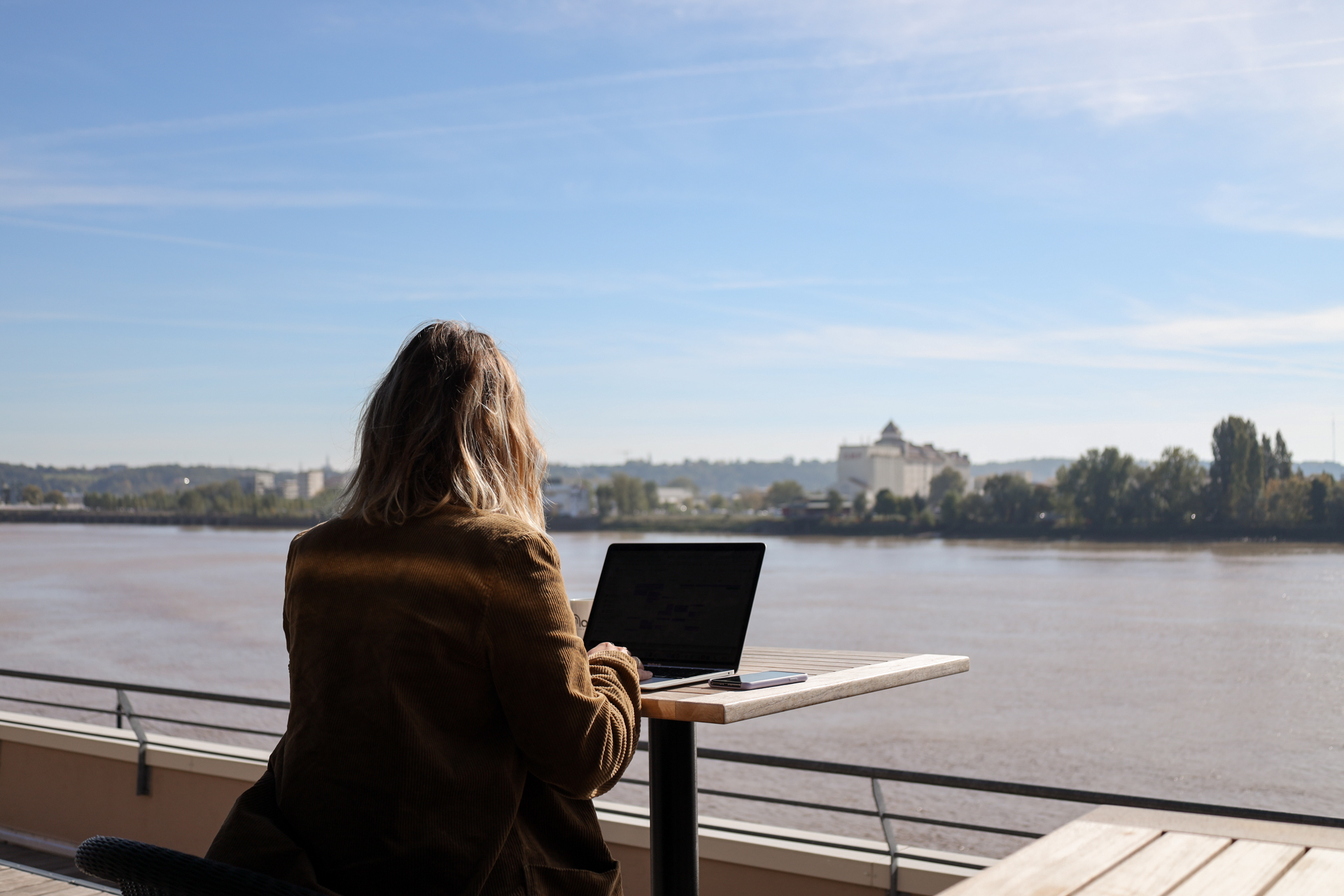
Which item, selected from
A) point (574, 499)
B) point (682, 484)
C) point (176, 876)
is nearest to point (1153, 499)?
point (574, 499)

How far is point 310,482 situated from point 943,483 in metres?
91.6

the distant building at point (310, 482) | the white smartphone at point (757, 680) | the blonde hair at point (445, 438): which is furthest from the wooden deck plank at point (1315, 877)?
the distant building at point (310, 482)

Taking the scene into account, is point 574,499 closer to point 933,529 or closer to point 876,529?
point 876,529

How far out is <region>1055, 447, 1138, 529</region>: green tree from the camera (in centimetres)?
7700

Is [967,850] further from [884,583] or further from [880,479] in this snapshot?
[880,479]

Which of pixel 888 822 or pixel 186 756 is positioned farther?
pixel 186 756

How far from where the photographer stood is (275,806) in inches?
55.7

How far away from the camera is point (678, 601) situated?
2008 millimetres

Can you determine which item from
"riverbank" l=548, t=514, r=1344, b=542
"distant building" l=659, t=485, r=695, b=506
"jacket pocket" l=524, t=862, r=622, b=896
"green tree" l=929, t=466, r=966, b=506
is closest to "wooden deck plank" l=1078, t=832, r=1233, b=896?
"jacket pocket" l=524, t=862, r=622, b=896

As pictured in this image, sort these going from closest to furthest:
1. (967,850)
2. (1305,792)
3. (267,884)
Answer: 1. (267,884)
2. (967,850)
3. (1305,792)

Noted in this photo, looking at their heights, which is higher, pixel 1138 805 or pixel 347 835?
pixel 347 835

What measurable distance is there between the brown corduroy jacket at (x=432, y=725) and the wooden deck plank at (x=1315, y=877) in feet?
2.98

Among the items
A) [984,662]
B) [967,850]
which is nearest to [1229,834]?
[967,850]

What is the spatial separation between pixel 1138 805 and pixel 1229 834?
35.0 inches
